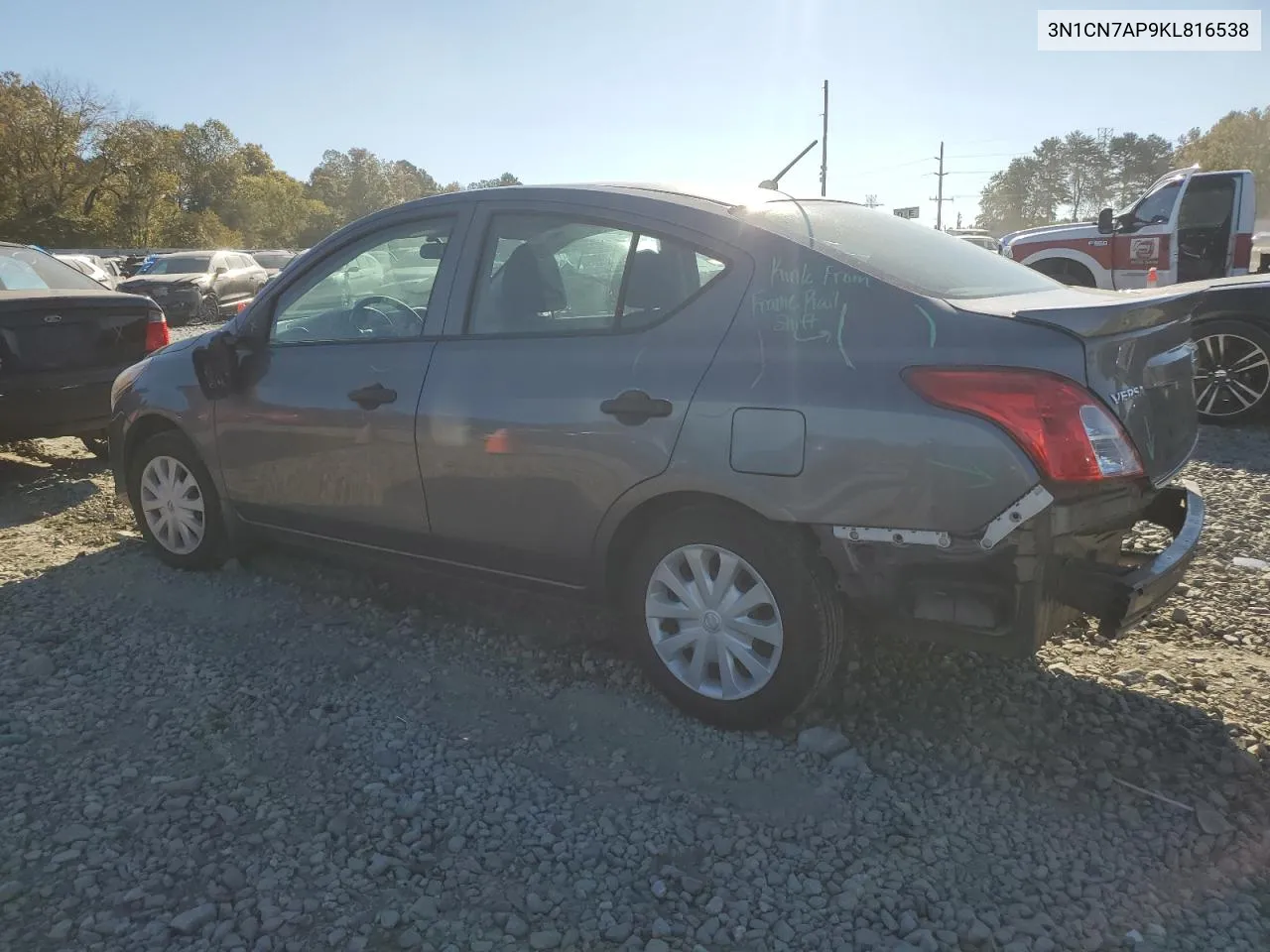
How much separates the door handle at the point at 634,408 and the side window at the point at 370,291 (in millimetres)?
1002

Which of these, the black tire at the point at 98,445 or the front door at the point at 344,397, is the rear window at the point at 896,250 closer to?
the front door at the point at 344,397

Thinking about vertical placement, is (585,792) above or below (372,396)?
below

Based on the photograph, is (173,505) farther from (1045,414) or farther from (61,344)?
(1045,414)

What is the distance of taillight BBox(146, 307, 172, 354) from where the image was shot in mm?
6605

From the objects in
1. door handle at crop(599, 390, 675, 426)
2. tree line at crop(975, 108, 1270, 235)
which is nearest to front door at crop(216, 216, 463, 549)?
door handle at crop(599, 390, 675, 426)

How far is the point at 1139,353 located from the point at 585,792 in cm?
205

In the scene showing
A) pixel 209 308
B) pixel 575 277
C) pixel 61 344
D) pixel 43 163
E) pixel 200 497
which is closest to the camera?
pixel 575 277

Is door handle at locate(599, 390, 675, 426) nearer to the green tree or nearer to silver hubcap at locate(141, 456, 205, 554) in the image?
silver hubcap at locate(141, 456, 205, 554)

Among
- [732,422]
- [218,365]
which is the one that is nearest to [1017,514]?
[732,422]

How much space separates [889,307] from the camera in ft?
8.99

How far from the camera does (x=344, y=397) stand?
A: 379cm

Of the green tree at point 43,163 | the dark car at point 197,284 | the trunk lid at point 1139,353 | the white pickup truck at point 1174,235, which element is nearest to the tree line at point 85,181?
the green tree at point 43,163

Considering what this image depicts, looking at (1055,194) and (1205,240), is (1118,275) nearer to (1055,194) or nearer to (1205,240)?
(1205,240)

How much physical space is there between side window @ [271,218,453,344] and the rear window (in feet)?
4.25
